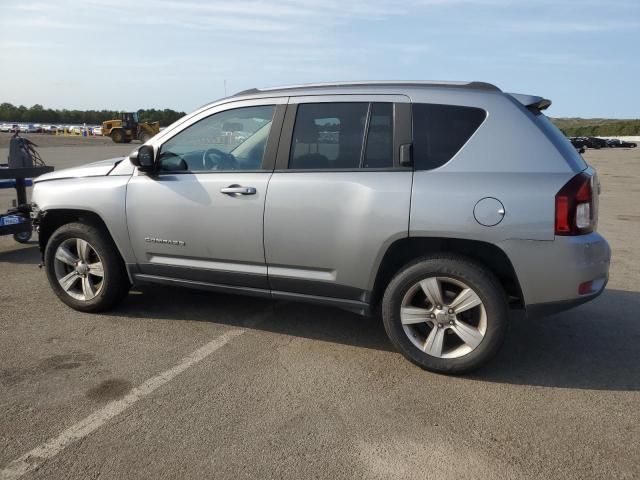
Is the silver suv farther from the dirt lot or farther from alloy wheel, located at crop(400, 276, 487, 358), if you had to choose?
the dirt lot

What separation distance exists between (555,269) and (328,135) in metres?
1.79

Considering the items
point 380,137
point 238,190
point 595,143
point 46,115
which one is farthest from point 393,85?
point 46,115

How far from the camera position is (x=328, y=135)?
3.97 meters

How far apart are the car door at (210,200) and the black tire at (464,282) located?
101 cm

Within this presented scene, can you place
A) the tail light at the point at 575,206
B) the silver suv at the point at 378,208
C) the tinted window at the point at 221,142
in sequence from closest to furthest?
the tail light at the point at 575,206, the silver suv at the point at 378,208, the tinted window at the point at 221,142

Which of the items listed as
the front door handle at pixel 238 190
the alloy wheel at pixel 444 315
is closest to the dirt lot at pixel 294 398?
the alloy wheel at pixel 444 315

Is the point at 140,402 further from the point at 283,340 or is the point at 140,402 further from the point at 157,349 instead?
the point at 283,340

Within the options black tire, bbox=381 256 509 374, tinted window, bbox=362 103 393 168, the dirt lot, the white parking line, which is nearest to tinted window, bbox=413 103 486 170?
tinted window, bbox=362 103 393 168

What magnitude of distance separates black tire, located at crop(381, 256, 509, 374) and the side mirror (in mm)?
2130

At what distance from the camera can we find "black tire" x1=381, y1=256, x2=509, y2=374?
3504 millimetres

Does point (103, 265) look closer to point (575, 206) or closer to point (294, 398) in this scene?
point (294, 398)

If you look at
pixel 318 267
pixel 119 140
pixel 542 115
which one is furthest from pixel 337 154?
pixel 119 140

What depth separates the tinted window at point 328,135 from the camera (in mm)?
3857

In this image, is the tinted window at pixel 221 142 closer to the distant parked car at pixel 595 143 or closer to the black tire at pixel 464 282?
the black tire at pixel 464 282
